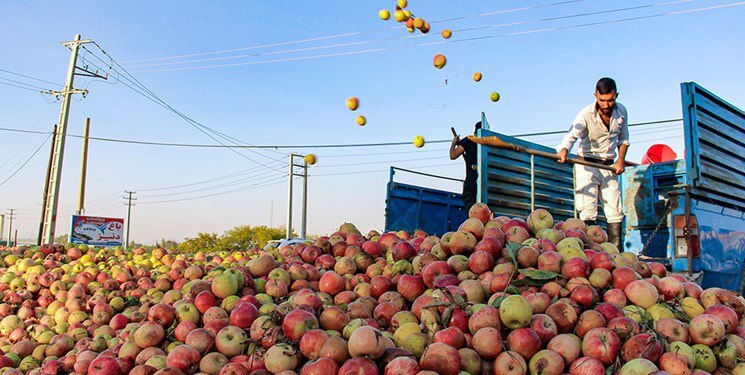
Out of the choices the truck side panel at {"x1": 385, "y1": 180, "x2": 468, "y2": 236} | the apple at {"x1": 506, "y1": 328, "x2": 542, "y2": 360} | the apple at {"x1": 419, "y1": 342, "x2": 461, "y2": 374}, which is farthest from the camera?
the truck side panel at {"x1": 385, "y1": 180, "x2": 468, "y2": 236}

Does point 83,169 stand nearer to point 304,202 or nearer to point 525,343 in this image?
point 304,202

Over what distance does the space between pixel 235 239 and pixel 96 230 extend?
15699 mm

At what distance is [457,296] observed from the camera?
3.29 m

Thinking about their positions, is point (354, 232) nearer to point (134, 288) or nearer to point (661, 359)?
point (134, 288)

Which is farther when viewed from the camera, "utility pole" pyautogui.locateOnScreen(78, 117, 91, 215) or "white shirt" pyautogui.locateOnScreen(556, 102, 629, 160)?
"utility pole" pyautogui.locateOnScreen(78, 117, 91, 215)

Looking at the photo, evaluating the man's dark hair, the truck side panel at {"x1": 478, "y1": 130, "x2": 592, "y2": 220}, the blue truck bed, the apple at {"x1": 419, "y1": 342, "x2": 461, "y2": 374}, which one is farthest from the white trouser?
the apple at {"x1": 419, "y1": 342, "x2": 461, "y2": 374}

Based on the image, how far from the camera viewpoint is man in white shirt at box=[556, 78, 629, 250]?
675 centimetres

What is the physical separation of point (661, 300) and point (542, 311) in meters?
0.86

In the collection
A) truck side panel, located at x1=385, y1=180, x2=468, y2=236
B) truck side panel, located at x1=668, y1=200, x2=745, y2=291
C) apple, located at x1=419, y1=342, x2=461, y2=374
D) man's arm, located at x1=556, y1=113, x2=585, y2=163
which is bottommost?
apple, located at x1=419, y1=342, x2=461, y2=374

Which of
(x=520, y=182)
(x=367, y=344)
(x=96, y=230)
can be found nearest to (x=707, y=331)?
(x=367, y=344)

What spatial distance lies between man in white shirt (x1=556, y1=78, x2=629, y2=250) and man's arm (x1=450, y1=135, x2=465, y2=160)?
1784 millimetres

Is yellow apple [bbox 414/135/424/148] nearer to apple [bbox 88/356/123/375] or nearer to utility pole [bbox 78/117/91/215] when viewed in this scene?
apple [bbox 88/356/123/375]

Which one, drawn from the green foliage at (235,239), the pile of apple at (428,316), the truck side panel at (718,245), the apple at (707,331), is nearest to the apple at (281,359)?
the pile of apple at (428,316)

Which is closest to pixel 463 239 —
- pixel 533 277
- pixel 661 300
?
pixel 533 277
